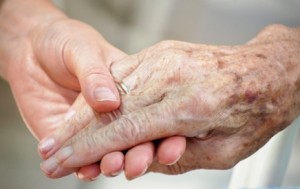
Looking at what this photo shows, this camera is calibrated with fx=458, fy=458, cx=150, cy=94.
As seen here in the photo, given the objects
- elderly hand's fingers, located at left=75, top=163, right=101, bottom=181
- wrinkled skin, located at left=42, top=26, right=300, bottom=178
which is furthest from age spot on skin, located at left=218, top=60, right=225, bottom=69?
elderly hand's fingers, located at left=75, top=163, right=101, bottom=181

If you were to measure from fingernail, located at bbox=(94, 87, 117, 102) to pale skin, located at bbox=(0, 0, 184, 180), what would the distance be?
0.18 ft

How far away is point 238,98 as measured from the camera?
0.63m

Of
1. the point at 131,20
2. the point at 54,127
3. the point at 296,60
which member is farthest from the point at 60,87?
the point at 296,60

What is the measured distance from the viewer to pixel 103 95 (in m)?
0.62

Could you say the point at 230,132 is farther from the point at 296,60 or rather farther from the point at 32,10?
the point at 32,10

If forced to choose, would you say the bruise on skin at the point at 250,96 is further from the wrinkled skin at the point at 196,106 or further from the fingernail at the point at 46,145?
the fingernail at the point at 46,145

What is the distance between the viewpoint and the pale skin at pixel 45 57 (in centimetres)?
75

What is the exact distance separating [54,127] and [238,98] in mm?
344

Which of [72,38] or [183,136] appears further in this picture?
[72,38]

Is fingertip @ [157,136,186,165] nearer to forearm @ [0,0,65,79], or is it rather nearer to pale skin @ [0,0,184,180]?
pale skin @ [0,0,184,180]

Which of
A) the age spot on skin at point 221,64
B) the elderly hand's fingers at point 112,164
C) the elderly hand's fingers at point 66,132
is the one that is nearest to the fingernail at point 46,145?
the elderly hand's fingers at point 66,132

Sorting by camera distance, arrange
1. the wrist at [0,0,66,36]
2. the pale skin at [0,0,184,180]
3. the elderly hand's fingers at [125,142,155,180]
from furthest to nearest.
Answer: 1. the wrist at [0,0,66,36]
2. the pale skin at [0,0,184,180]
3. the elderly hand's fingers at [125,142,155,180]

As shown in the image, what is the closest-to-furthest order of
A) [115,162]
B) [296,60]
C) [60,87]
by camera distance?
[115,162] < [296,60] < [60,87]

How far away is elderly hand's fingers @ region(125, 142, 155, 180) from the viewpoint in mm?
587
